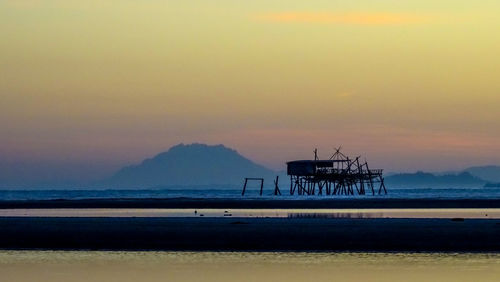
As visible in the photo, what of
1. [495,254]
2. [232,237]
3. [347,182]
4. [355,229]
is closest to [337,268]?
[495,254]

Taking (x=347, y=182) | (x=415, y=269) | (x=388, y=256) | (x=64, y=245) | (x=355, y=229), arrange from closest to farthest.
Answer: (x=415, y=269)
(x=388, y=256)
(x=64, y=245)
(x=355, y=229)
(x=347, y=182)

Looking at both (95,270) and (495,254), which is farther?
(495,254)

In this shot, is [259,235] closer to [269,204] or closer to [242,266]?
[242,266]

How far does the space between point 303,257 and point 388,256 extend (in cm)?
294

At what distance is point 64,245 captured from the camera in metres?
41.6

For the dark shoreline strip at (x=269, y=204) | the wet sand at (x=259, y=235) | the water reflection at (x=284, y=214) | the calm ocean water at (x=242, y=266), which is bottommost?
the calm ocean water at (x=242, y=266)

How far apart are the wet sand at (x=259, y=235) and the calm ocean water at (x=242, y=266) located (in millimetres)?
2493

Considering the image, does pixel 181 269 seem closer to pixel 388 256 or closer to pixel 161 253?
pixel 161 253

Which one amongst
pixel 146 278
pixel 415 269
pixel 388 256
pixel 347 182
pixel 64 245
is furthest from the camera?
pixel 347 182

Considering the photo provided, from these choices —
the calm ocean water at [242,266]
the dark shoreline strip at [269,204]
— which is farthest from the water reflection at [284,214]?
the calm ocean water at [242,266]

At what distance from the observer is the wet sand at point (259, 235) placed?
41.1 metres

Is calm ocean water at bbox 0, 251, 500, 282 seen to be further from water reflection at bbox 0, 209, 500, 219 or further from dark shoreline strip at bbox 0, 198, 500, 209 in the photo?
dark shoreline strip at bbox 0, 198, 500, 209

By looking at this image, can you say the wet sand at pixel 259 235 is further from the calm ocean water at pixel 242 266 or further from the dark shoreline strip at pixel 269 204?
the dark shoreline strip at pixel 269 204

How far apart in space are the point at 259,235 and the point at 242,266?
10.5 metres
